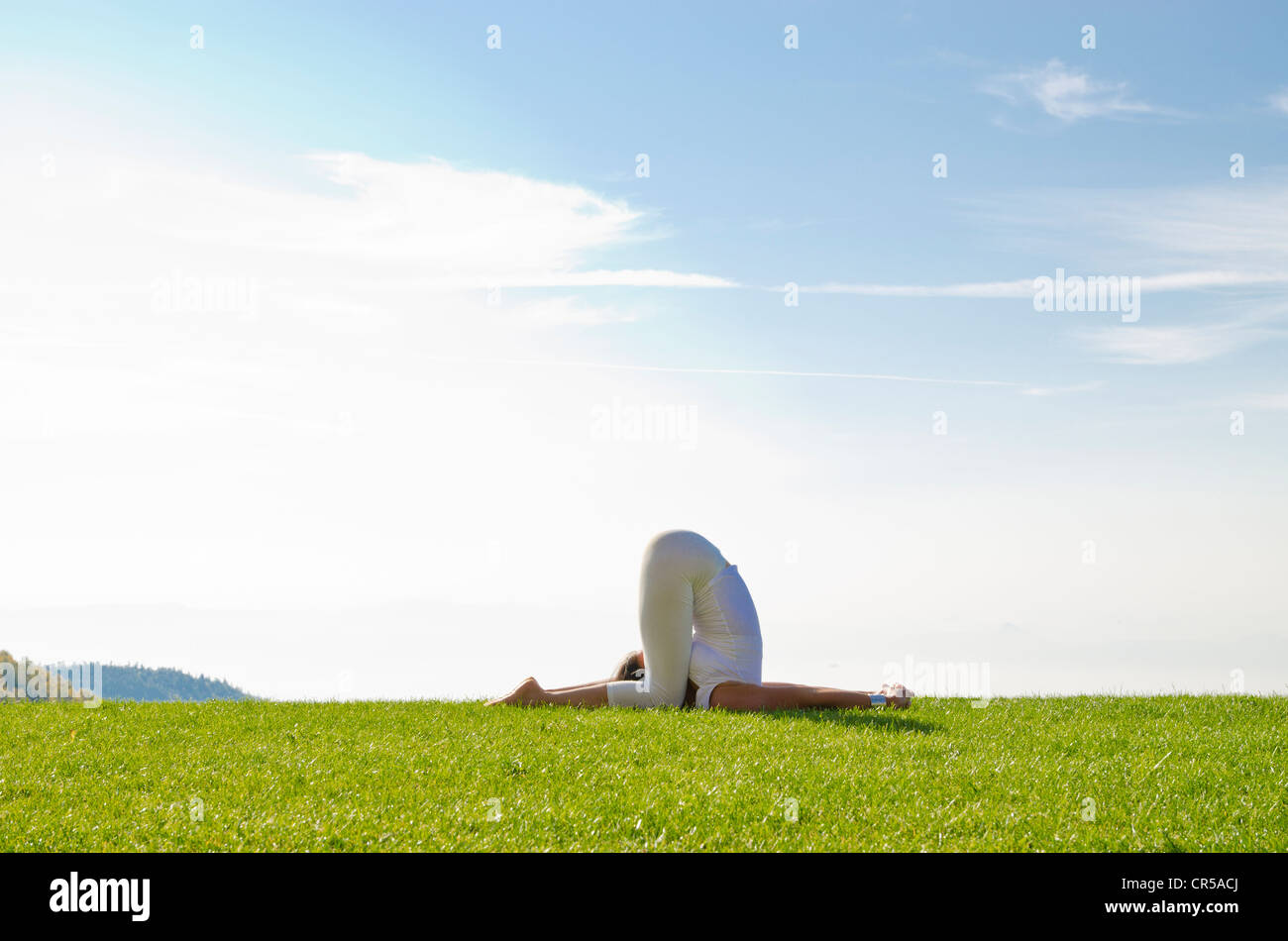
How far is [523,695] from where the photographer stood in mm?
10633

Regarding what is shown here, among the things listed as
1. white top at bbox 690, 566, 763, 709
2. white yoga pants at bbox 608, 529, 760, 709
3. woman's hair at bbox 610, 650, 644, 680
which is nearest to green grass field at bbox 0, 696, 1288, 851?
white yoga pants at bbox 608, 529, 760, 709

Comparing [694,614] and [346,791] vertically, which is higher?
[694,614]

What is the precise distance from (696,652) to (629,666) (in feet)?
3.05

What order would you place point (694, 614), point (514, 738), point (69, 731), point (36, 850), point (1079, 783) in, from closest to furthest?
point (36, 850), point (1079, 783), point (514, 738), point (69, 731), point (694, 614)

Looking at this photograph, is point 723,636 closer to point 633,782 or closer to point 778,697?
point 778,697

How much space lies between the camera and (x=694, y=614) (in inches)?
419

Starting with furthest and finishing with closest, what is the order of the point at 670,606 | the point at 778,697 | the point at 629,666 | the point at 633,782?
the point at 629,666
the point at 778,697
the point at 670,606
the point at 633,782

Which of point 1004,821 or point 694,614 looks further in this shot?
point 694,614

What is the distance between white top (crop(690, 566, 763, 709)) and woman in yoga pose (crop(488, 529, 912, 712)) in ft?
0.03

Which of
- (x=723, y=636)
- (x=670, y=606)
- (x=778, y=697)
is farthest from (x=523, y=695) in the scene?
(x=778, y=697)

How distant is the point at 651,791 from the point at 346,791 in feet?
6.53
